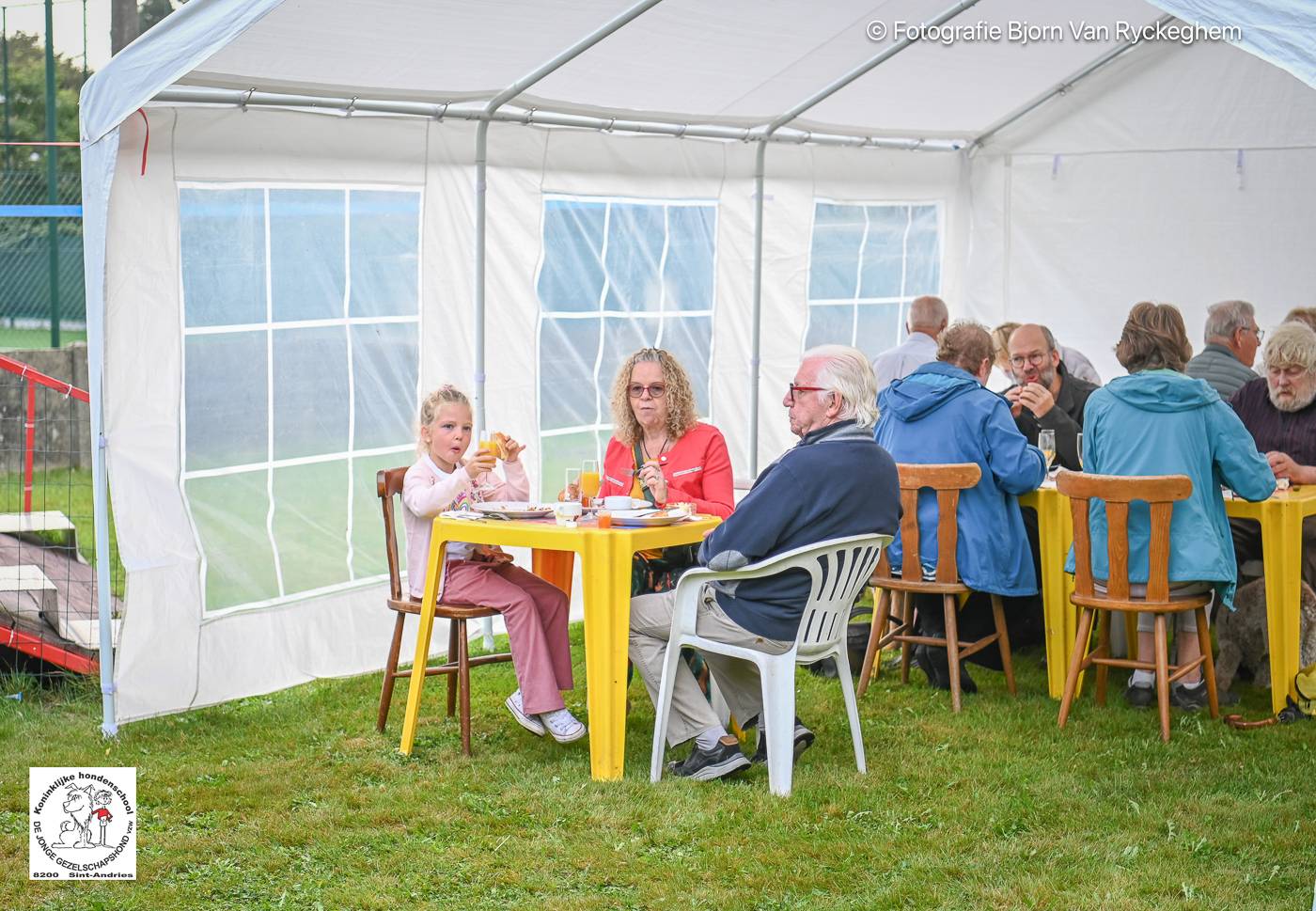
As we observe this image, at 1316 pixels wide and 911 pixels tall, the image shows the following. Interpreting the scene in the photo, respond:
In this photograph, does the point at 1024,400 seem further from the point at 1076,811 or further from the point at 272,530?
the point at 272,530

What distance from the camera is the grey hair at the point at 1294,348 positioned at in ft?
17.1

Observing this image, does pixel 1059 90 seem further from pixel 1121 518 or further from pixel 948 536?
pixel 1121 518

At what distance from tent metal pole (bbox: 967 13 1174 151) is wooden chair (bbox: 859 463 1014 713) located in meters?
3.88

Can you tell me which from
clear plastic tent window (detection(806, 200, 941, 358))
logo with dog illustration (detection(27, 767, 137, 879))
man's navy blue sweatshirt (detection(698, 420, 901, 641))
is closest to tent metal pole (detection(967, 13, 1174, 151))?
clear plastic tent window (detection(806, 200, 941, 358))

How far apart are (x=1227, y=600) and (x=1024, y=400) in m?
1.16

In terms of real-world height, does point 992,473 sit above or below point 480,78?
below

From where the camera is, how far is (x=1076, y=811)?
3.92 m

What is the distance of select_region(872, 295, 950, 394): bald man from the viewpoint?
6.79 meters

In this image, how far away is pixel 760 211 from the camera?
24.3 ft

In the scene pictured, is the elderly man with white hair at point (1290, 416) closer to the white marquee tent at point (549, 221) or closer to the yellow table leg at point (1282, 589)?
the yellow table leg at point (1282, 589)

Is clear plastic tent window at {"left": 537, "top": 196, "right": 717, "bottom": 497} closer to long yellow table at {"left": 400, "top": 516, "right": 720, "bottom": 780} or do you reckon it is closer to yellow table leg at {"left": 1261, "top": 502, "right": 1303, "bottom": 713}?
long yellow table at {"left": 400, "top": 516, "right": 720, "bottom": 780}

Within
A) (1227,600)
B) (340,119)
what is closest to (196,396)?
(340,119)

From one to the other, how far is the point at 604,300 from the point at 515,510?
2.49m

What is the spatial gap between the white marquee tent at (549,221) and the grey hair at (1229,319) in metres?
1.27
